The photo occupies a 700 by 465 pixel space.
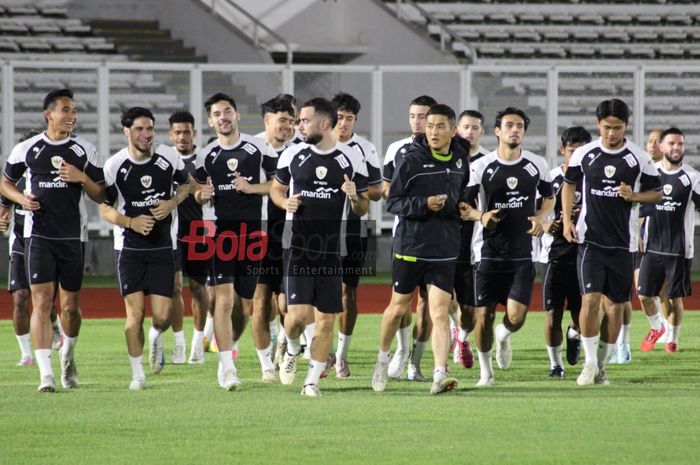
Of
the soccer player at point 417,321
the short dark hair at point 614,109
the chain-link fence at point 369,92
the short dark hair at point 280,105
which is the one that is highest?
the chain-link fence at point 369,92

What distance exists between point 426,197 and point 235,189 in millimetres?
1812

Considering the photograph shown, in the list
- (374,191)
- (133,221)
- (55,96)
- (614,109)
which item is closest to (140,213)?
(133,221)

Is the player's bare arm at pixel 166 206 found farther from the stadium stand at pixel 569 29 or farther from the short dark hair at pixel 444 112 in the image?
the stadium stand at pixel 569 29

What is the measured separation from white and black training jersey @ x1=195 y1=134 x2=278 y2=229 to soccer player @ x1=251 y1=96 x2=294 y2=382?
35 cm

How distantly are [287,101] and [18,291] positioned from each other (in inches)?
121

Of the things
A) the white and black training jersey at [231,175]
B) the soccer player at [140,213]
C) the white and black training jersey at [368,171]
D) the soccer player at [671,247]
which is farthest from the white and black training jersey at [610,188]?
the soccer player at [140,213]

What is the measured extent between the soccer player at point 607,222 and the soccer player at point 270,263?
99.4 inches

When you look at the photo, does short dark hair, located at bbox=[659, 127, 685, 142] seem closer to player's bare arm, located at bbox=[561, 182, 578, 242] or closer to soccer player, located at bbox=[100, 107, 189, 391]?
player's bare arm, located at bbox=[561, 182, 578, 242]

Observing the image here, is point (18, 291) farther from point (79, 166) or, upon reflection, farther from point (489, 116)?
point (489, 116)

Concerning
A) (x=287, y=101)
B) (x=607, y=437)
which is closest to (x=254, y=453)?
(x=607, y=437)

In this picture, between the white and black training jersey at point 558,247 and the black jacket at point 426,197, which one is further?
the white and black training jersey at point 558,247

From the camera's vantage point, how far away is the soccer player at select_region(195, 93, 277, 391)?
10742mm

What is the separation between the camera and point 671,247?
13.8m

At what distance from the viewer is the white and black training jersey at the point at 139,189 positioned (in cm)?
1036
